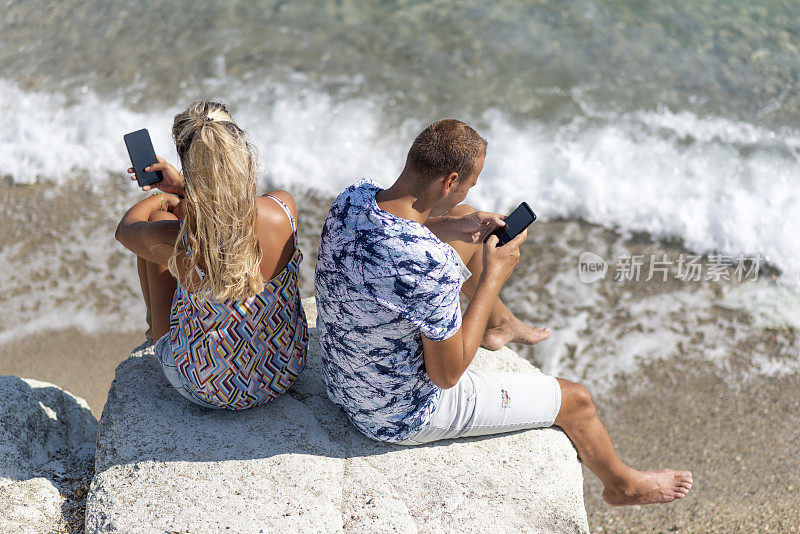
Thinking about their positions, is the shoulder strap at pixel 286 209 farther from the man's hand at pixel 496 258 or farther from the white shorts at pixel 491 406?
the white shorts at pixel 491 406

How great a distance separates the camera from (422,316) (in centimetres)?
228

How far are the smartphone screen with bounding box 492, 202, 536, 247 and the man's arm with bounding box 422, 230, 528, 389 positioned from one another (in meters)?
0.03

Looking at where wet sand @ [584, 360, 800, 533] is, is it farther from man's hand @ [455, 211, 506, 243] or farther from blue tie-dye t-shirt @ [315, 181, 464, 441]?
man's hand @ [455, 211, 506, 243]

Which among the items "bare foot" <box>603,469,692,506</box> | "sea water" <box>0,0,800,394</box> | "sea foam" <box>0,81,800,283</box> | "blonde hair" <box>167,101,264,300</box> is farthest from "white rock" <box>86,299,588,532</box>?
"sea foam" <box>0,81,800,283</box>

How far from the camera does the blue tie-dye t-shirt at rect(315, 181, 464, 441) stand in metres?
2.24

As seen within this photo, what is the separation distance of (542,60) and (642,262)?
275cm

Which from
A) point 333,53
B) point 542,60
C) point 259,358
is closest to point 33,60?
point 333,53

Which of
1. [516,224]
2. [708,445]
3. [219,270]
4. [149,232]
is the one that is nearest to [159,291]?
[149,232]

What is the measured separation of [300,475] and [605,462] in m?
1.35

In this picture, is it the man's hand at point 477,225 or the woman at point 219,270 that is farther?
the man's hand at point 477,225

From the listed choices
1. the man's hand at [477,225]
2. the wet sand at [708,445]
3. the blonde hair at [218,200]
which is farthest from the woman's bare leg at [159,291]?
the wet sand at [708,445]

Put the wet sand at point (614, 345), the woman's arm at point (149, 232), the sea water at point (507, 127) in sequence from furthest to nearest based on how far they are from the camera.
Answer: the sea water at point (507, 127) → the wet sand at point (614, 345) → the woman's arm at point (149, 232)

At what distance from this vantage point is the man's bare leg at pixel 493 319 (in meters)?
3.19

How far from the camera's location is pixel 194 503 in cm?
253
